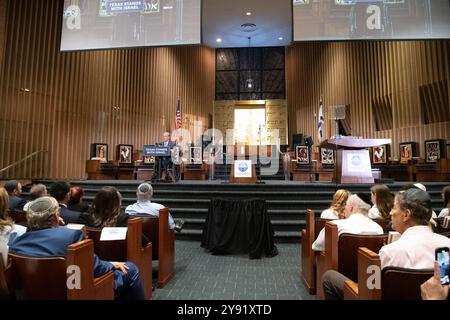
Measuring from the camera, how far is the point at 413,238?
1362 mm

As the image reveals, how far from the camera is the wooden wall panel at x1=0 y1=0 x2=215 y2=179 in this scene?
24.3ft

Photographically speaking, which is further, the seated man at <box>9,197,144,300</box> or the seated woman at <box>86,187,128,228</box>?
the seated woman at <box>86,187,128,228</box>

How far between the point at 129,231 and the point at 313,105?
11395 mm

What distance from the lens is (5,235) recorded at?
1647 millimetres

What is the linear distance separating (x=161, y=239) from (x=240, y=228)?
1453mm

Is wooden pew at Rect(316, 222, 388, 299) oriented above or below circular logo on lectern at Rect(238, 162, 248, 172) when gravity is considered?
below

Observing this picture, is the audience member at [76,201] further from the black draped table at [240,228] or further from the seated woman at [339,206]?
the seated woman at [339,206]

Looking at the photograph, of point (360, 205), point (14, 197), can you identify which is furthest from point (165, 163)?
point (360, 205)

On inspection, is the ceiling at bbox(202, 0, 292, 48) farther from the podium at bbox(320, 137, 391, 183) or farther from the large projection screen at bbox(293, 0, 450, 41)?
the podium at bbox(320, 137, 391, 183)

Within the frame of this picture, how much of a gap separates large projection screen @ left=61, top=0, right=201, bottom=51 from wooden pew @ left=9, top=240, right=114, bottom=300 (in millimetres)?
4737

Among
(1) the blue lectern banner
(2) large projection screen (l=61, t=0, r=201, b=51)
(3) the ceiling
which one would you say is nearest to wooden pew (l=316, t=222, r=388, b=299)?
(2) large projection screen (l=61, t=0, r=201, b=51)

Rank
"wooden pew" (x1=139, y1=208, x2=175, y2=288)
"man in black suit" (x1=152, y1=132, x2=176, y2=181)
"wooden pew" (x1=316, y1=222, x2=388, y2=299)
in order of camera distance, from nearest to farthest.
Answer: "wooden pew" (x1=316, y1=222, x2=388, y2=299) < "wooden pew" (x1=139, y1=208, x2=175, y2=288) < "man in black suit" (x1=152, y1=132, x2=176, y2=181)

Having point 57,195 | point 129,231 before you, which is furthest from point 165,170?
point 129,231

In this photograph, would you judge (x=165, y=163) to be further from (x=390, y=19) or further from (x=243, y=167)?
(x=390, y=19)
